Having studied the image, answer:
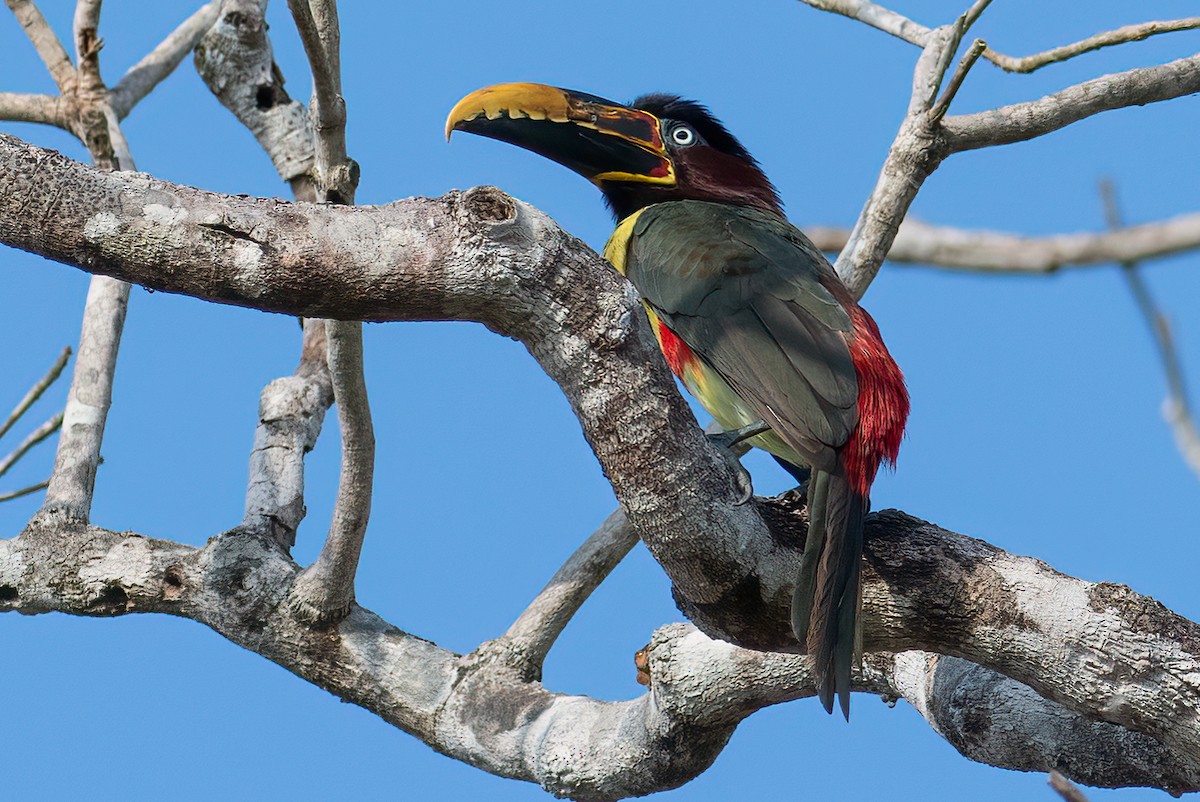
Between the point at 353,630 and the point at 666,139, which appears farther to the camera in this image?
the point at 666,139

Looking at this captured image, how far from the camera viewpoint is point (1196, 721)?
277 centimetres

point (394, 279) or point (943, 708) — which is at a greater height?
point (394, 279)

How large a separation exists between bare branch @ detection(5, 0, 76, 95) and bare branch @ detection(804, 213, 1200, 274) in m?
4.02

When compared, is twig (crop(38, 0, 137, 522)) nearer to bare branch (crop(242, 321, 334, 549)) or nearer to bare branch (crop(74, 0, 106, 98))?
bare branch (crop(74, 0, 106, 98))

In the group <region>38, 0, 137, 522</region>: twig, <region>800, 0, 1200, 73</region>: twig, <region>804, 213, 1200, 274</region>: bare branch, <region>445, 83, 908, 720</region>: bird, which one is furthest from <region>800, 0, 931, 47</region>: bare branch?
<region>804, 213, 1200, 274</region>: bare branch

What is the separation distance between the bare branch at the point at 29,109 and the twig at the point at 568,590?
2.43 m

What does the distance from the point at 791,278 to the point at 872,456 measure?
0.60 m

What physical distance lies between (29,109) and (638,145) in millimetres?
2127

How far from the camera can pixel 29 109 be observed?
480 cm

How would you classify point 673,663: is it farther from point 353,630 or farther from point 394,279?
point 394,279

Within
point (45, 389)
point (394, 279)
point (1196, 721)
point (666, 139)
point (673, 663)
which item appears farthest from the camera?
point (666, 139)

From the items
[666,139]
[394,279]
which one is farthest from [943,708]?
[666,139]


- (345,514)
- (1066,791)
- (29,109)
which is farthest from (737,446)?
(29,109)

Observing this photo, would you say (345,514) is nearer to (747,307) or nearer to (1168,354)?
(747,307)
